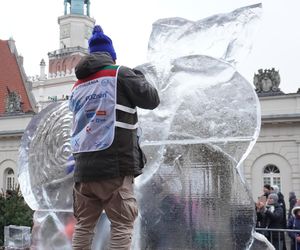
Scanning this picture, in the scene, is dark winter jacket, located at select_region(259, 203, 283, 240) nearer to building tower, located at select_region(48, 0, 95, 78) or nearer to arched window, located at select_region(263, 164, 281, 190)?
arched window, located at select_region(263, 164, 281, 190)

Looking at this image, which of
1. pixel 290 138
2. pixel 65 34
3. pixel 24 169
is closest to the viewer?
pixel 24 169

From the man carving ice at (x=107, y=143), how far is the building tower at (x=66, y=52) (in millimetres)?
56100

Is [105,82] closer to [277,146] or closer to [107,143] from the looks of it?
[107,143]

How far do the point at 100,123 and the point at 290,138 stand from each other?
19.3 metres

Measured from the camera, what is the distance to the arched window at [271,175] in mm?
21616

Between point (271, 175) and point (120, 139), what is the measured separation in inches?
761

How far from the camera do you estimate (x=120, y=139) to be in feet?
10.6

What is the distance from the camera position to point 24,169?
5465mm

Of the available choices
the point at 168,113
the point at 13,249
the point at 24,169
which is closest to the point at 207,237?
the point at 168,113

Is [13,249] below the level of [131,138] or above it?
below

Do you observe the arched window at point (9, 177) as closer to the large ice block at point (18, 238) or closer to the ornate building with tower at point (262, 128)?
the ornate building with tower at point (262, 128)

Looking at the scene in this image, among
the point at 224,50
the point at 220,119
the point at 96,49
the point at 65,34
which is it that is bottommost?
the point at 220,119

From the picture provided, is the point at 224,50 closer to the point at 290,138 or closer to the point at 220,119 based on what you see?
the point at 220,119

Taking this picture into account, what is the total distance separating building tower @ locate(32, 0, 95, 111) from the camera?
6012 centimetres
